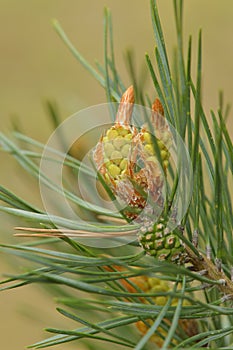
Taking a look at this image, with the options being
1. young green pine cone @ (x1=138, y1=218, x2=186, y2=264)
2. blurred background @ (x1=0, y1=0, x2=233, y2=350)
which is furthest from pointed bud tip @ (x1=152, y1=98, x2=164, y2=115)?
→ blurred background @ (x1=0, y1=0, x2=233, y2=350)

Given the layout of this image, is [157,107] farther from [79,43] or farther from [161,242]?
[79,43]

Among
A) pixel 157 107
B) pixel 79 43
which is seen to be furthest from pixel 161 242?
pixel 79 43

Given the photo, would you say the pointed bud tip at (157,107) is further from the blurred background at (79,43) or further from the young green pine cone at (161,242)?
the blurred background at (79,43)

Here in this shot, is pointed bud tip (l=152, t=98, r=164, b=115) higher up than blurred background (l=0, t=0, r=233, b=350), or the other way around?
pointed bud tip (l=152, t=98, r=164, b=115)

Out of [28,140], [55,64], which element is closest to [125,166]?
[28,140]

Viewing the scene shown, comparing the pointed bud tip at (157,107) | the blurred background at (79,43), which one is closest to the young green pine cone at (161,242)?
the pointed bud tip at (157,107)

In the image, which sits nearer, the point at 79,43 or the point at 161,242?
the point at 161,242

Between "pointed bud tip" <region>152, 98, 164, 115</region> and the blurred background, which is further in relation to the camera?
the blurred background

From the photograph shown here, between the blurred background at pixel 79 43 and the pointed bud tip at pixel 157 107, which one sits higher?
the pointed bud tip at pixel 157 107

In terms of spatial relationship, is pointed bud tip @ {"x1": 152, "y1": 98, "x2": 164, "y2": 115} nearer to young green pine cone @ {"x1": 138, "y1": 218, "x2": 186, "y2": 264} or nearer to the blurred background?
young green pine cone @ {"x1": 138, "y1": 218, "x2": 186, "y2": 264}
